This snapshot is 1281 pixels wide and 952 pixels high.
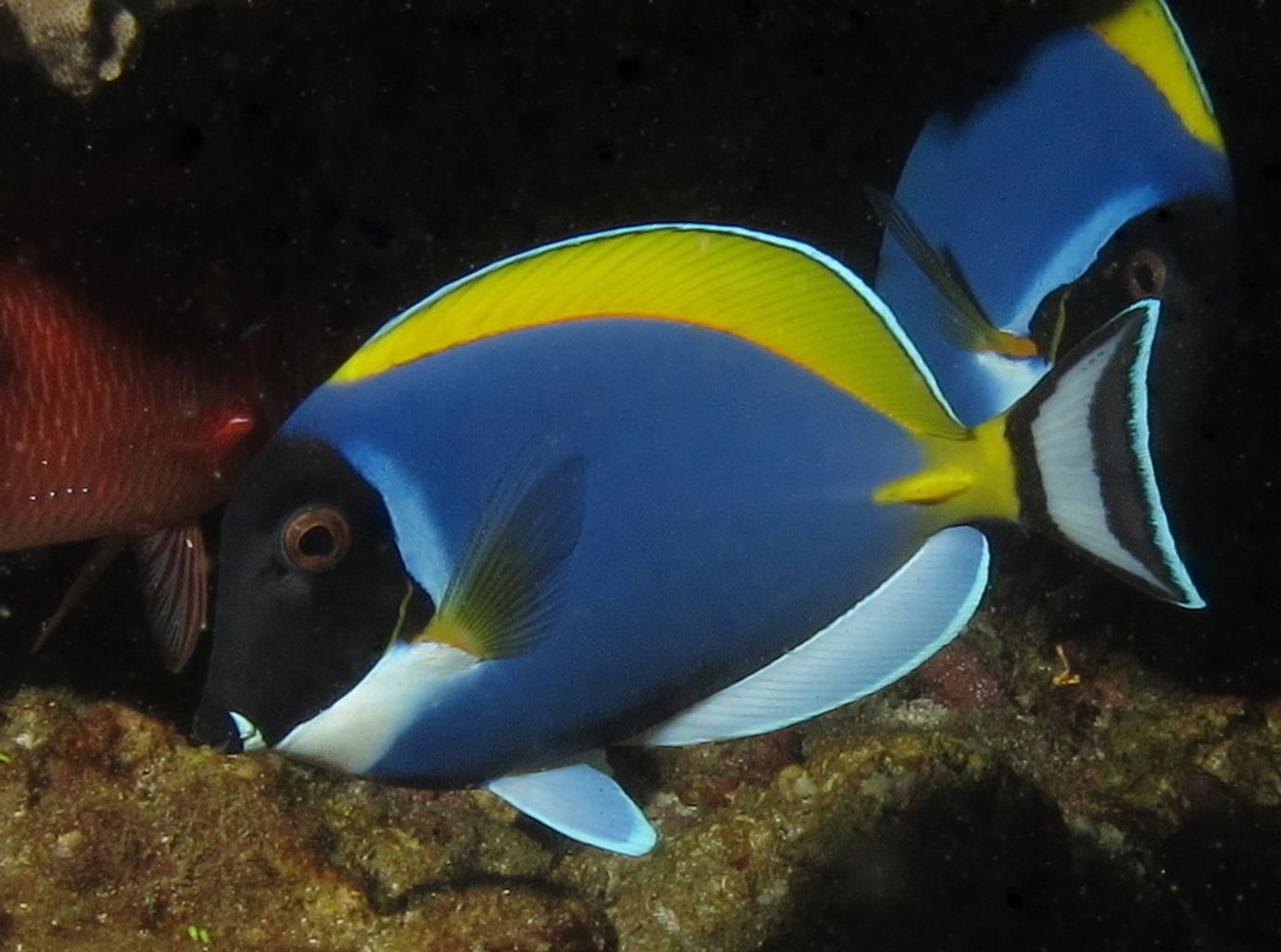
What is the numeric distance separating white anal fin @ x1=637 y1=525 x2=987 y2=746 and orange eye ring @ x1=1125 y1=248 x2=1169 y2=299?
1059 millimetres

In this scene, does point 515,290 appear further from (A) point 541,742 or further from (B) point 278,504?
(A) point 541,742

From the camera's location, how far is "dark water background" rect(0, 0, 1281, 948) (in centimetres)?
259

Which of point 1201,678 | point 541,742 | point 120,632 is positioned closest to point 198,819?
point 120,632

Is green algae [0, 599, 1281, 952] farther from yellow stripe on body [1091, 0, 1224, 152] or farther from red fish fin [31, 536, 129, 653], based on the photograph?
yellow stripe on body [1091, 0, 1224, 152]

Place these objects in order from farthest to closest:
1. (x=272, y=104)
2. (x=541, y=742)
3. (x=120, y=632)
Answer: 1. (x=120, y=632)
2. (x=272, y=104)
3. (x=541, y=742)

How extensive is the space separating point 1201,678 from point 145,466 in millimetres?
3474

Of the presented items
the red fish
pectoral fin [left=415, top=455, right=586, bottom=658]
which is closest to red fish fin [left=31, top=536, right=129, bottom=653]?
the red fish

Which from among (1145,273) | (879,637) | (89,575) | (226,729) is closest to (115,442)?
(89,575)

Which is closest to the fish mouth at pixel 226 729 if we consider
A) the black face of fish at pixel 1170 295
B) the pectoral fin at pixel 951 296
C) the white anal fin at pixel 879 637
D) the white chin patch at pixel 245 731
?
the white chin patch at pixel 245 731

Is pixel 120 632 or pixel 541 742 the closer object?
pixel 541 742

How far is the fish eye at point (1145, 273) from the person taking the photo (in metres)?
2.46

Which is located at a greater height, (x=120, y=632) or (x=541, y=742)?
(x=541, y=742)

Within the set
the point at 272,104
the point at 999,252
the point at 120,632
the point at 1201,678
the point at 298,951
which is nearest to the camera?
the point at 999,252

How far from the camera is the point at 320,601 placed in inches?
60.1
